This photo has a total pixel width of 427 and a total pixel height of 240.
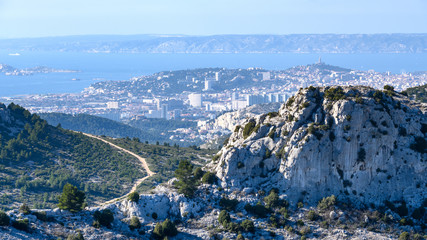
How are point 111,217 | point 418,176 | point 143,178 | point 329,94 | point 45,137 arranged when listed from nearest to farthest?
1. point 111,217
2. point 418,176
3. point 329,94
4. point 143,178
5. point 45,137

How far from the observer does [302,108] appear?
1710 inches

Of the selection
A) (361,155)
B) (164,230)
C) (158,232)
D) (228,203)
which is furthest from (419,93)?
(158,232)

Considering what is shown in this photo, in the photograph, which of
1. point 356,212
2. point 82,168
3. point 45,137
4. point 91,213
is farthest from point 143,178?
point 356,212

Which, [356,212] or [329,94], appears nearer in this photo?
[356,212]

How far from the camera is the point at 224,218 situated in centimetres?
3912

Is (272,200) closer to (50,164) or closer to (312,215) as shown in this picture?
(312,215)

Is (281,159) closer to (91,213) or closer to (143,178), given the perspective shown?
(91,213)

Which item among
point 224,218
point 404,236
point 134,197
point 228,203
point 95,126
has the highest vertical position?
point 134,197

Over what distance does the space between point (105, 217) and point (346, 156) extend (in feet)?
59.2

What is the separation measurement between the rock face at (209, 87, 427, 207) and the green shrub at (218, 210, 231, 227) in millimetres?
3535

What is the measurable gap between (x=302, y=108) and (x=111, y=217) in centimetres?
1684

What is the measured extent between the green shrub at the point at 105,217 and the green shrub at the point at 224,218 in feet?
25.0

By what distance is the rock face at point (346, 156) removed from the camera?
40750 millimetres

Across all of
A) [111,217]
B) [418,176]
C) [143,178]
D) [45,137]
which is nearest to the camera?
[111,217]
